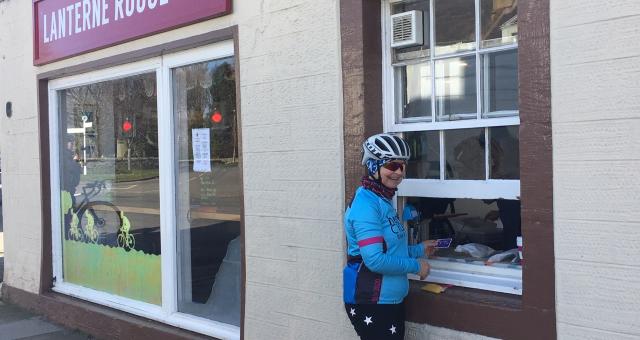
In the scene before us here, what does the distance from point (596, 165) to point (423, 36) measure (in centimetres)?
125

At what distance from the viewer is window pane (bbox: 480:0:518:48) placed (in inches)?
131

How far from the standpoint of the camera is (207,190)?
206 inches

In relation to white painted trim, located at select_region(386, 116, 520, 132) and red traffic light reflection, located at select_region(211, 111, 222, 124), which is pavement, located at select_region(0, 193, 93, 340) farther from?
white painted trim, located at select_region(386, 116, 520, 132)

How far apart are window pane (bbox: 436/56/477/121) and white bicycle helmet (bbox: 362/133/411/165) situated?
1.62ft

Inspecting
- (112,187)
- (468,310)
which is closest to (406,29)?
(468,310)

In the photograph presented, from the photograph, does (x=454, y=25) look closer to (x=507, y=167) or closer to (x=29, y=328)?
(x=507, y=167)

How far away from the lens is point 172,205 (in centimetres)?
538

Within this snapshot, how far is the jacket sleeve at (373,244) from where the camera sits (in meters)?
3.12

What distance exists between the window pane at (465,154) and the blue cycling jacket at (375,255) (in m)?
0.52

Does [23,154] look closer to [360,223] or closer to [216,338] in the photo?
[216,338]

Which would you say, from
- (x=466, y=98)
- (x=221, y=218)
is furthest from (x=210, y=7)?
(x=466, y=98)

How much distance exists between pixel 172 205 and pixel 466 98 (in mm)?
2783

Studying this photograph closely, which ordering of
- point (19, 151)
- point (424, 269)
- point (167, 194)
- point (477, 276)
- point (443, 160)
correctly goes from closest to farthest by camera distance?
point (424, 269) → point (477, 276) → point (443, 160) → point (167, 194) → point (19, 151)

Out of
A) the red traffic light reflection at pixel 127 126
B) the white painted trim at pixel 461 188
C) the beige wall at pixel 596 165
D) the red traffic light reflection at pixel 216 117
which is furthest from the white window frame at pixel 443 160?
the red traffic light reflection at pixel 127 126
